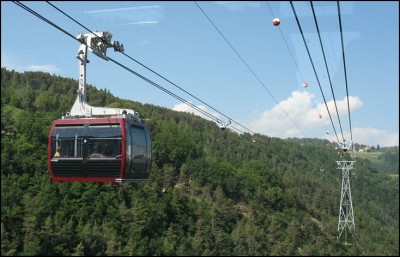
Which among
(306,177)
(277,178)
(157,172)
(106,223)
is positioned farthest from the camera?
(306,177)

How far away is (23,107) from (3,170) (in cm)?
3762

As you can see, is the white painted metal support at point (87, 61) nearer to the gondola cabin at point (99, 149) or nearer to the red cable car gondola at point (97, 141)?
the red cable car gondola at point (97, 141)

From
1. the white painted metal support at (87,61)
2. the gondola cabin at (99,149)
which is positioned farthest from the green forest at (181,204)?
the white painted metal support at (87,61)

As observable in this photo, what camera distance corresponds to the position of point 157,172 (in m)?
82.2

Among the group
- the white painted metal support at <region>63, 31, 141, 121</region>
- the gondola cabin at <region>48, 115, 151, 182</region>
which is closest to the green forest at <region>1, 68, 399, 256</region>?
the gondola cabin at <region>48, 115, 151, 182</region>

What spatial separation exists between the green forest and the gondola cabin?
58.8 feet

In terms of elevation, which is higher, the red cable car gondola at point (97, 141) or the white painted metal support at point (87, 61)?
the white painted metal support at point (87, 61)

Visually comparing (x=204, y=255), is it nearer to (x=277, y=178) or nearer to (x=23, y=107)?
(x=277, y=178)

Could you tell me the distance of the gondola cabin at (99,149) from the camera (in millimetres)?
10898

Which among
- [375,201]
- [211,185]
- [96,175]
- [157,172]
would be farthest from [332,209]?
[96,175]

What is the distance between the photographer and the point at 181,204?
73.9 metres

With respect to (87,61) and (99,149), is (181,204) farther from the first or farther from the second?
(87,61)

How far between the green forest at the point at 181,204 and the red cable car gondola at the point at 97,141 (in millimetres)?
17932

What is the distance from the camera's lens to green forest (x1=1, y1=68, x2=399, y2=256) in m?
51.3
